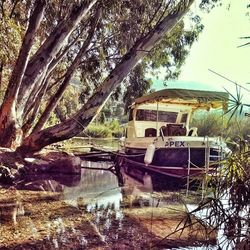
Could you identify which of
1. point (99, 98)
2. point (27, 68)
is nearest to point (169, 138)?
point (99, 98)

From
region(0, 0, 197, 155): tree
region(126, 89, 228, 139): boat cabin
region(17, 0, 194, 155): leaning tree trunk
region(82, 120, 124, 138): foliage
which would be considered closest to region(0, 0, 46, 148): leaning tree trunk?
region(0, 0, 197, 155): tree

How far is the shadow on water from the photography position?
16.0ft

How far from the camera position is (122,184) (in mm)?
10445

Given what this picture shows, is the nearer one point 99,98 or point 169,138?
point 99,98

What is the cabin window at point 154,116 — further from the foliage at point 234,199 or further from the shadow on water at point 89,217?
the foliage at point 234,199

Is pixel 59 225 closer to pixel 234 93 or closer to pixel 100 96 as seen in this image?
pixel 234 93

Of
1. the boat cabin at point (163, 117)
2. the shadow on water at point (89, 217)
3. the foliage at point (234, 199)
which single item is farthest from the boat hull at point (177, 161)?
the foliage at point (234, 199)

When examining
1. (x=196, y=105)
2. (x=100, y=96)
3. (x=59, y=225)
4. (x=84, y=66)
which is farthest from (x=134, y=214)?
(x=84, y=66)

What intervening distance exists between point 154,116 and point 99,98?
4.98 meters

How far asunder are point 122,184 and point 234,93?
26.3 feet

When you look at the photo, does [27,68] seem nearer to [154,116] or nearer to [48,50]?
[48,50]

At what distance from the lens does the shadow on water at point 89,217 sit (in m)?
4.87

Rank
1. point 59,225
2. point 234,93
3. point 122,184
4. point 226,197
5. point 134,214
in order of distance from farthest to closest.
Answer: point 122,184 < point 134,214 < point 59,225 < point 226,197 < point 234,93

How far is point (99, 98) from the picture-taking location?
33.1ft
